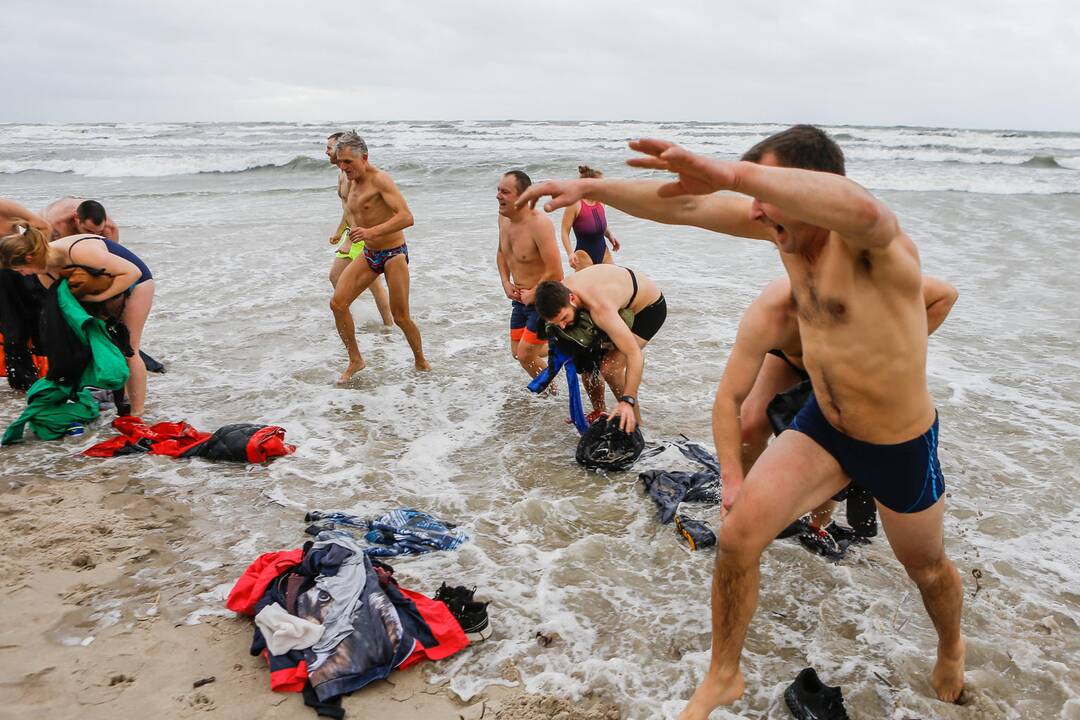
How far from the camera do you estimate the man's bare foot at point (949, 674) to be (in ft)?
9.05

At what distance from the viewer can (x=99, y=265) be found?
518 centimetres

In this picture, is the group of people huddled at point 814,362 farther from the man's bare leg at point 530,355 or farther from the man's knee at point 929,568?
the man's bare leg at point 530,355

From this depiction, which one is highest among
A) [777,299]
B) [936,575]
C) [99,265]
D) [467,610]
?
[777,299]

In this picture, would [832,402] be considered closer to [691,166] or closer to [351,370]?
[691,166]

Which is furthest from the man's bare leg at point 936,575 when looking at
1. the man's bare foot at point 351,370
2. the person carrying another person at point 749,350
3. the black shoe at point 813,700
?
the man's bare foot at point 351,370

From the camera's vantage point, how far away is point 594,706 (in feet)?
9.15

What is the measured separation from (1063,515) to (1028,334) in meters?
4.17

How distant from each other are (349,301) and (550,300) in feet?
8.37

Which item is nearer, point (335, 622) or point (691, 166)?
point (691, 166)

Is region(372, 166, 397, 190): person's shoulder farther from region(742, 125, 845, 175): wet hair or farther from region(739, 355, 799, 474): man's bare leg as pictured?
region(742, 125, 845, 175): wet hair

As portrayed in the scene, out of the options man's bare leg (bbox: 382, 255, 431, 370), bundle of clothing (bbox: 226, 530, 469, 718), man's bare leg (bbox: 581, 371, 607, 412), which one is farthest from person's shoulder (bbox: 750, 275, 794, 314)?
man's bare leg (bbox: 382, 255, 431, 370)

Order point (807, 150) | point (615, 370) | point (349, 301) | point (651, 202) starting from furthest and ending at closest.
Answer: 1. point (349, 301)
2. point (615, 370)
3. point (651, 202)
4. point (807, 150)

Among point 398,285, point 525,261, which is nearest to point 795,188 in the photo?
point 525,261

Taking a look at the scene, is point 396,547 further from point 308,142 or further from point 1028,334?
point 308,142
